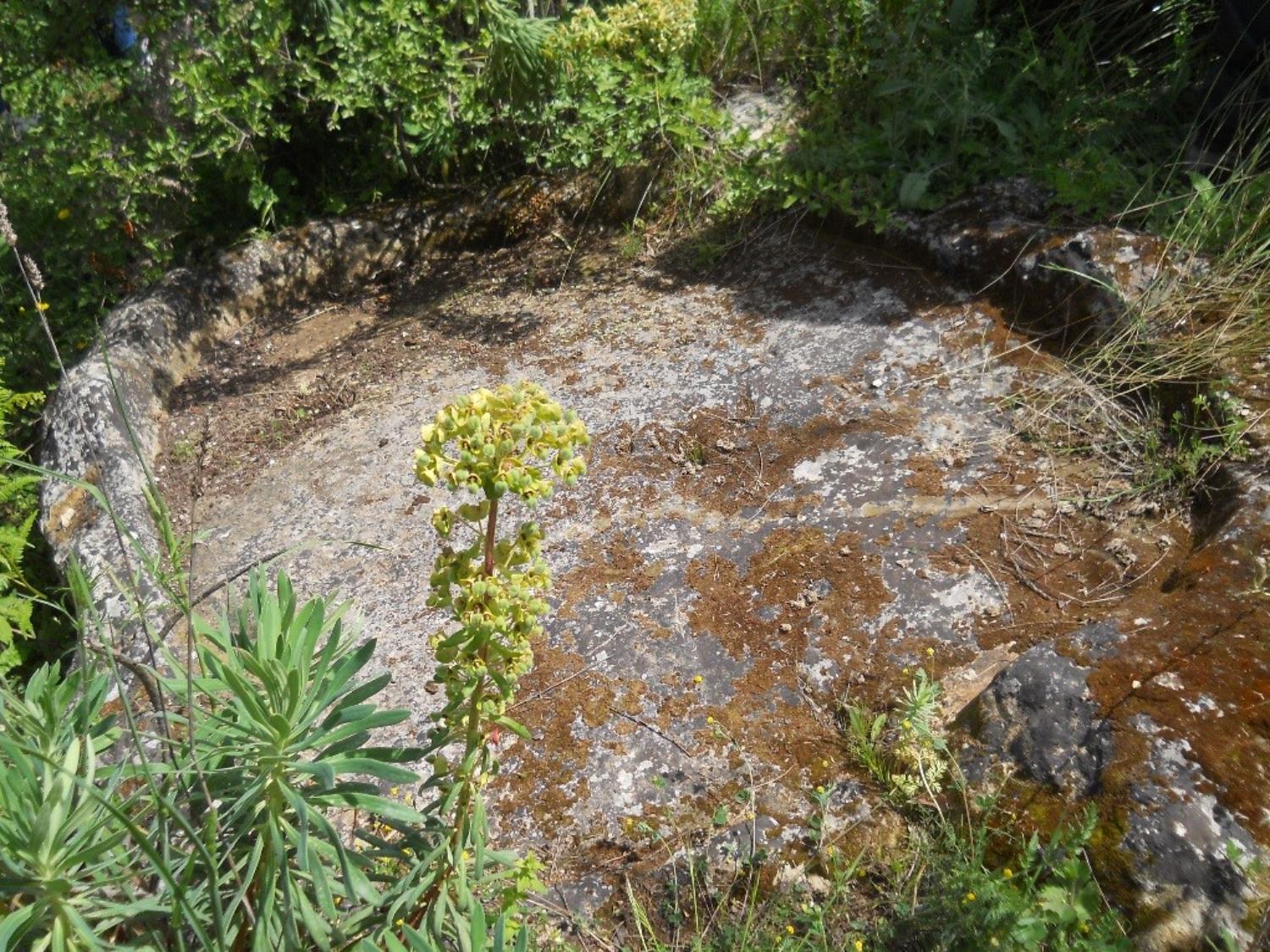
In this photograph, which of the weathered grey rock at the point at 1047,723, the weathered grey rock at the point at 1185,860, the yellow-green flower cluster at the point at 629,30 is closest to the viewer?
the weathered grey rock at the point at 1185,860

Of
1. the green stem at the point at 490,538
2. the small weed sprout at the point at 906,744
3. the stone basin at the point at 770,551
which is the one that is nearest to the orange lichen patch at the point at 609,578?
the stone basin at the point at 770,551

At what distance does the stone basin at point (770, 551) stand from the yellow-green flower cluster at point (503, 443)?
0.25m

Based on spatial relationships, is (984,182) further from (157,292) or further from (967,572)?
(157,292)

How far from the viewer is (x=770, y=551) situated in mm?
2781

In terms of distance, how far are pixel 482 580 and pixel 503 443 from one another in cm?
23

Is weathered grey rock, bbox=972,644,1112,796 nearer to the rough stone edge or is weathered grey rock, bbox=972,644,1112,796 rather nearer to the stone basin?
Result: the stone basin

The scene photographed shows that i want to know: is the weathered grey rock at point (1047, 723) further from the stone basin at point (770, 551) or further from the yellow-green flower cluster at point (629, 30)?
the yellow-green flower cluster at point (629, 30)

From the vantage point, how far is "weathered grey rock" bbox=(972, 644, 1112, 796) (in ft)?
6.17

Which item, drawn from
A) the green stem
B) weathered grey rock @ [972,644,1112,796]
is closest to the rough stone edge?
the green stem

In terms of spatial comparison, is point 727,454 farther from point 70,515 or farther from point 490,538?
point 70,515

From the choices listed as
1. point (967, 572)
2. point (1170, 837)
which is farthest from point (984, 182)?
point (1170, 837)

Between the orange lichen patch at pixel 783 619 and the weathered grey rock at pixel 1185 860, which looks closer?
the weathered grey rock at pixel 1185 860

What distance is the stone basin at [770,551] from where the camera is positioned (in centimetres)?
194

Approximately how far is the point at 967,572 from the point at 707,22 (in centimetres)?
343
